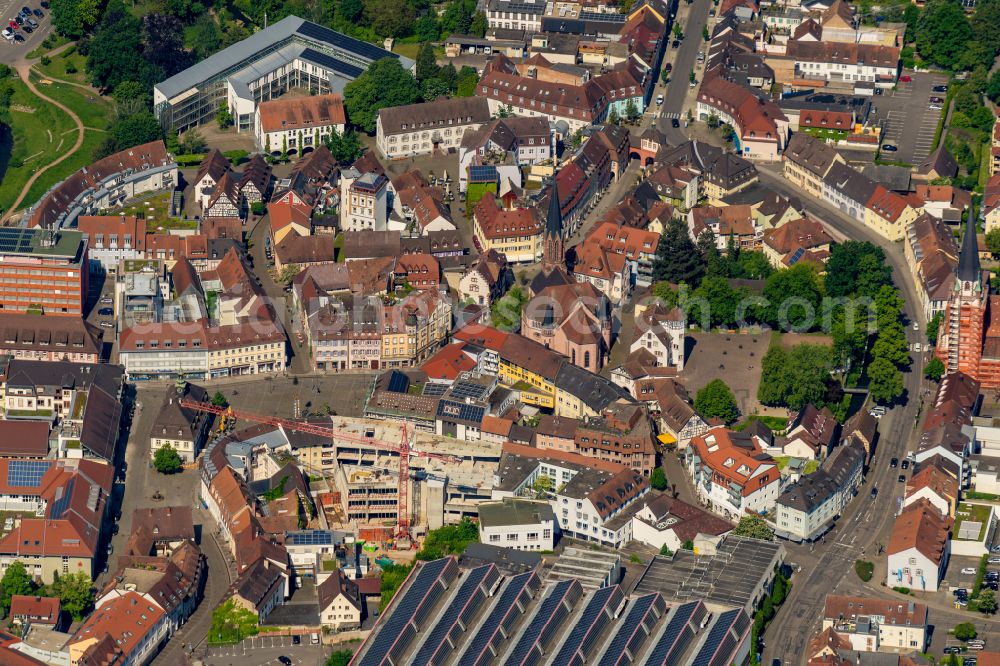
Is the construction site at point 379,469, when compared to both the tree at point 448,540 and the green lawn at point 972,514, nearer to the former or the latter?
the tree at point 448,540

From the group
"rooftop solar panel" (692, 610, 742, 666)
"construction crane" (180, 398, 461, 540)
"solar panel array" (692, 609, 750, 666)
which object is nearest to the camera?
"rooftop solar panel" (692, 610, 742, 666)

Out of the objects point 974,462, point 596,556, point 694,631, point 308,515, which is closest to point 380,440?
point 308,515

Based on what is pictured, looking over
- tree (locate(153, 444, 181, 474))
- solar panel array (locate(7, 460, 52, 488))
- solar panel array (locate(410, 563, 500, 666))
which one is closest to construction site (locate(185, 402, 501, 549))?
tree (locate(153, 444, 181, 474))

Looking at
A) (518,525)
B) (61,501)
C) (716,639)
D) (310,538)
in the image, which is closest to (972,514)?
(716,639)

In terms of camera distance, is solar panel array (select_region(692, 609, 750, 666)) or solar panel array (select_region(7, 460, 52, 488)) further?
solar panel array (select_region(7, 460, 52, 488))

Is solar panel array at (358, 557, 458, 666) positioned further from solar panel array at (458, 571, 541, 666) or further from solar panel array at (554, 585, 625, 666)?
solar panel array at (554, 585, 625, 666)

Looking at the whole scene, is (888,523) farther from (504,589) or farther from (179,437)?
(179,437)

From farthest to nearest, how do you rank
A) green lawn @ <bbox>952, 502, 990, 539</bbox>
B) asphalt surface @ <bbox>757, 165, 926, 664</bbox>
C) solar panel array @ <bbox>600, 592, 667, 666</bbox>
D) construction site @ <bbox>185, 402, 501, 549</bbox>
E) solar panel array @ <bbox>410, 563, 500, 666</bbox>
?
construction site @ <bbox>185, 402, 501, 549</bbox>, green lawn @ <bbox>952, 502, 990, 539</bbox>, asphalt surface @ <bbox>757, 165, 926, 664</bbox>, solar panel array @ <bbox>410, 563, 500, 666</bbox>, solar panel array @ <bbox>600, 592, 667, 666</bbox>

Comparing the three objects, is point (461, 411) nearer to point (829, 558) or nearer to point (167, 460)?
point (167, 460)

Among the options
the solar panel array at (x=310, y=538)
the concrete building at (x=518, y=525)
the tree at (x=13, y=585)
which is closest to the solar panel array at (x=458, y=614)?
the concrete building at (x=518, y=525)
